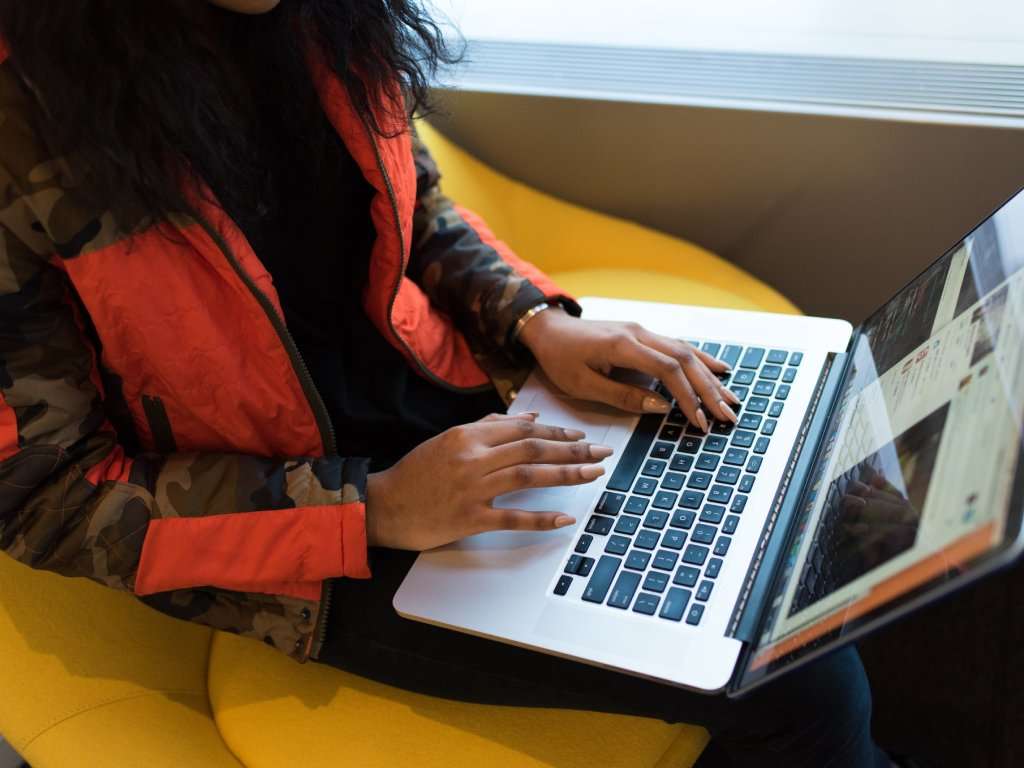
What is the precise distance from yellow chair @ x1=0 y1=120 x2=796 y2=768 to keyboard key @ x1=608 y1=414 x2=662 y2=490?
0.22m

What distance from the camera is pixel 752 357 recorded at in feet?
3.34

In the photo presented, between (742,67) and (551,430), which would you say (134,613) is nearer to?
(551,430)

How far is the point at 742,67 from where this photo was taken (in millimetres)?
1389

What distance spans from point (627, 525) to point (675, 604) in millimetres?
96

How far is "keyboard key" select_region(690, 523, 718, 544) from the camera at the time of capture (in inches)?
32.6

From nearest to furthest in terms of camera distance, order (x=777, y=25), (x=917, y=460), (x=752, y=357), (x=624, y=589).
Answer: (x=917, y=460) < (x=624, y=589) < (x=752, y=357) < (x=777, y=25)

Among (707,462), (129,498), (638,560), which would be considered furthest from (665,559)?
(129,498)

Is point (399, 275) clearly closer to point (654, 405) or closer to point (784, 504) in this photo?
point (654, 405)

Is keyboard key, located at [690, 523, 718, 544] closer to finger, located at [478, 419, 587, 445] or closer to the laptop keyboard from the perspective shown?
the laptop keyboard

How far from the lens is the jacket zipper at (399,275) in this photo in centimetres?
92

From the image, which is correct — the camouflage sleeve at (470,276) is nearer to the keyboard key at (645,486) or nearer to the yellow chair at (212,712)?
the keyboard key at (645,486)

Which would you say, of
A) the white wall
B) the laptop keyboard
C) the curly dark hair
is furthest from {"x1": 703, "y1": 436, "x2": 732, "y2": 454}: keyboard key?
the white wall

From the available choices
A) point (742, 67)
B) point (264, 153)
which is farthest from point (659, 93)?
point (264, 153)

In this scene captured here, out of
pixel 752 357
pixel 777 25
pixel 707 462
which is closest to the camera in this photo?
pixel 707 462
